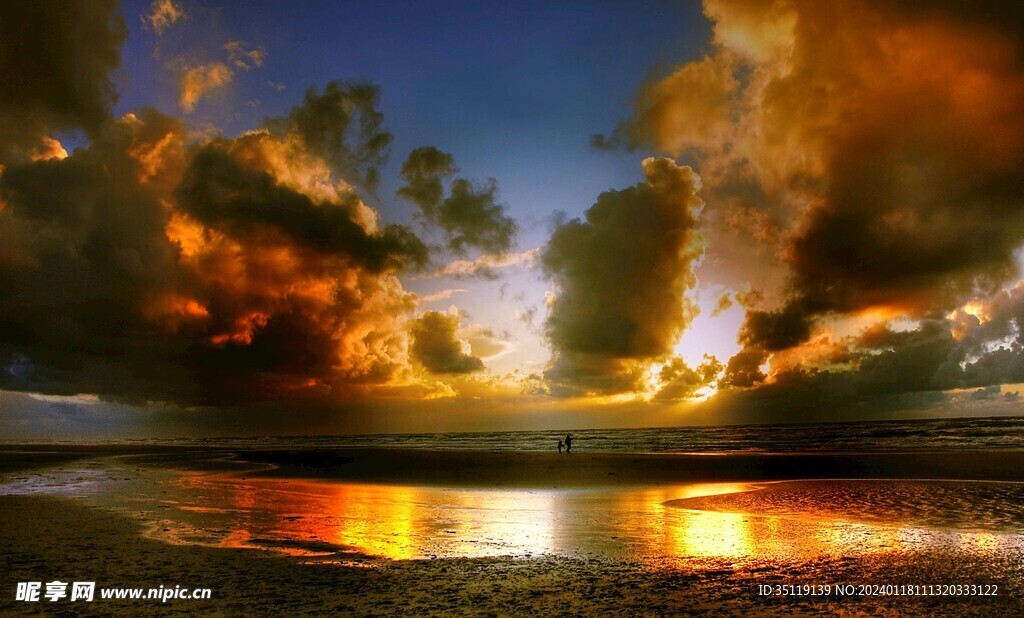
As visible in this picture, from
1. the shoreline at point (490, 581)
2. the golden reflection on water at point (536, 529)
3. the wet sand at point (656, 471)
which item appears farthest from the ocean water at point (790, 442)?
the shoreline at point (490, 581)

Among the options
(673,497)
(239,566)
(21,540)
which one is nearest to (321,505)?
(21,540)

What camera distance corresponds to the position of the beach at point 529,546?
31.4 feet

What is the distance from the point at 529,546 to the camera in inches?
554

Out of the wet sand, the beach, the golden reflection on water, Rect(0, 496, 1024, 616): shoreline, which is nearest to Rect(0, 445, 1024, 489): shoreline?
the wet sand

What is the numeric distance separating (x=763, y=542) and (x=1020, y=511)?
11.7 m

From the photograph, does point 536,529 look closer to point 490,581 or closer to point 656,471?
point 490,581

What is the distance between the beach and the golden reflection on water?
0.10m

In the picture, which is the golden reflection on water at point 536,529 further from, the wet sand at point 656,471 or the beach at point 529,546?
the wet sand at point 656,471

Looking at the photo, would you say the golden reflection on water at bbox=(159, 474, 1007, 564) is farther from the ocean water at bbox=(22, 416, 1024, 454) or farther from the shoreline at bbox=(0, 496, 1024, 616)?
the ocean water at bbox=(22, 416, 1024, 454)

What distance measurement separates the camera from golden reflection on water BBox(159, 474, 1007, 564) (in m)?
13.6

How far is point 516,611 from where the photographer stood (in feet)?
29.3

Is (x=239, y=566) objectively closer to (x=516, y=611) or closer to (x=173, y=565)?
(x=173, y=565)

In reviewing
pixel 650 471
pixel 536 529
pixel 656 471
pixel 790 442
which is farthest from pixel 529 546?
pixel 790 442

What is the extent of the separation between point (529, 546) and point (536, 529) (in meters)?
2.62
